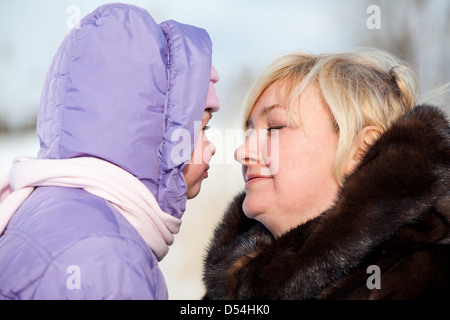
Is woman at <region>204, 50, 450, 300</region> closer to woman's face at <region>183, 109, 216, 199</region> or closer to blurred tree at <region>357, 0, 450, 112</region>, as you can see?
woman's face at <region>183, 109, 216, 199</region>

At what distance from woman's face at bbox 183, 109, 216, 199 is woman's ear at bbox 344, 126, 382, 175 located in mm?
479

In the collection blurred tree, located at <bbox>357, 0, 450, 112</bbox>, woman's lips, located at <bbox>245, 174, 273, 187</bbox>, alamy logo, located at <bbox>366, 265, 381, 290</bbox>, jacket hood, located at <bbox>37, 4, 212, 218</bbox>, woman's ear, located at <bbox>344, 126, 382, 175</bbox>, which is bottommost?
blurred tree, located at <bbox>357, 0, 450, 112</bbox>

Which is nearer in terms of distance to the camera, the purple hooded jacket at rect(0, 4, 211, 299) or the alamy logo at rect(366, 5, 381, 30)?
the purple hooded jacket at rect(0, 4, 211, 299)

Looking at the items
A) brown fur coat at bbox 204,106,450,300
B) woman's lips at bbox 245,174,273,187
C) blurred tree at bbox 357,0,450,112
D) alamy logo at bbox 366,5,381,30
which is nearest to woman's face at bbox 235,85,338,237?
woman's lips at bbox 245,174,273,187

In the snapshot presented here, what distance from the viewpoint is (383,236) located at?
1.45 metres

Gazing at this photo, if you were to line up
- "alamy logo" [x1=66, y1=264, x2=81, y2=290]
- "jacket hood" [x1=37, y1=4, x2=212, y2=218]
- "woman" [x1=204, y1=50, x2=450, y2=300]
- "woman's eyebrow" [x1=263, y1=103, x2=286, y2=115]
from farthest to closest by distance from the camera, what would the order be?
1. "woman's eyebrow" [x1=263, y1=103, x2=286, y2=115]
2. "jacket hood" [x1=37, y1=4, x2=212, y2=218]
3. "woman" [x1=204, y1=50, x2=450, y2=300]
4. "alamy logo" [x1=66, y1=264, x2=81, y2=290]

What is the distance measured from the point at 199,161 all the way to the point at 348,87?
552mm

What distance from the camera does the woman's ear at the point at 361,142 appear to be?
175cm

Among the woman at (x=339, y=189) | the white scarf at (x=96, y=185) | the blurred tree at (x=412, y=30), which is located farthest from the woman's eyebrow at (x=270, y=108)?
the blurred tree at (x=412, y=30)

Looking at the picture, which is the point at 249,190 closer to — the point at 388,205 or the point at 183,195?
the point at 183,195

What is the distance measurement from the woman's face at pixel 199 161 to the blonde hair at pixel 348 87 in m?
0.20

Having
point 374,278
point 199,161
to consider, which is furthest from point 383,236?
point 199,161

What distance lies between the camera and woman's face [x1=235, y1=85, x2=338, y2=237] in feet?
5.77
